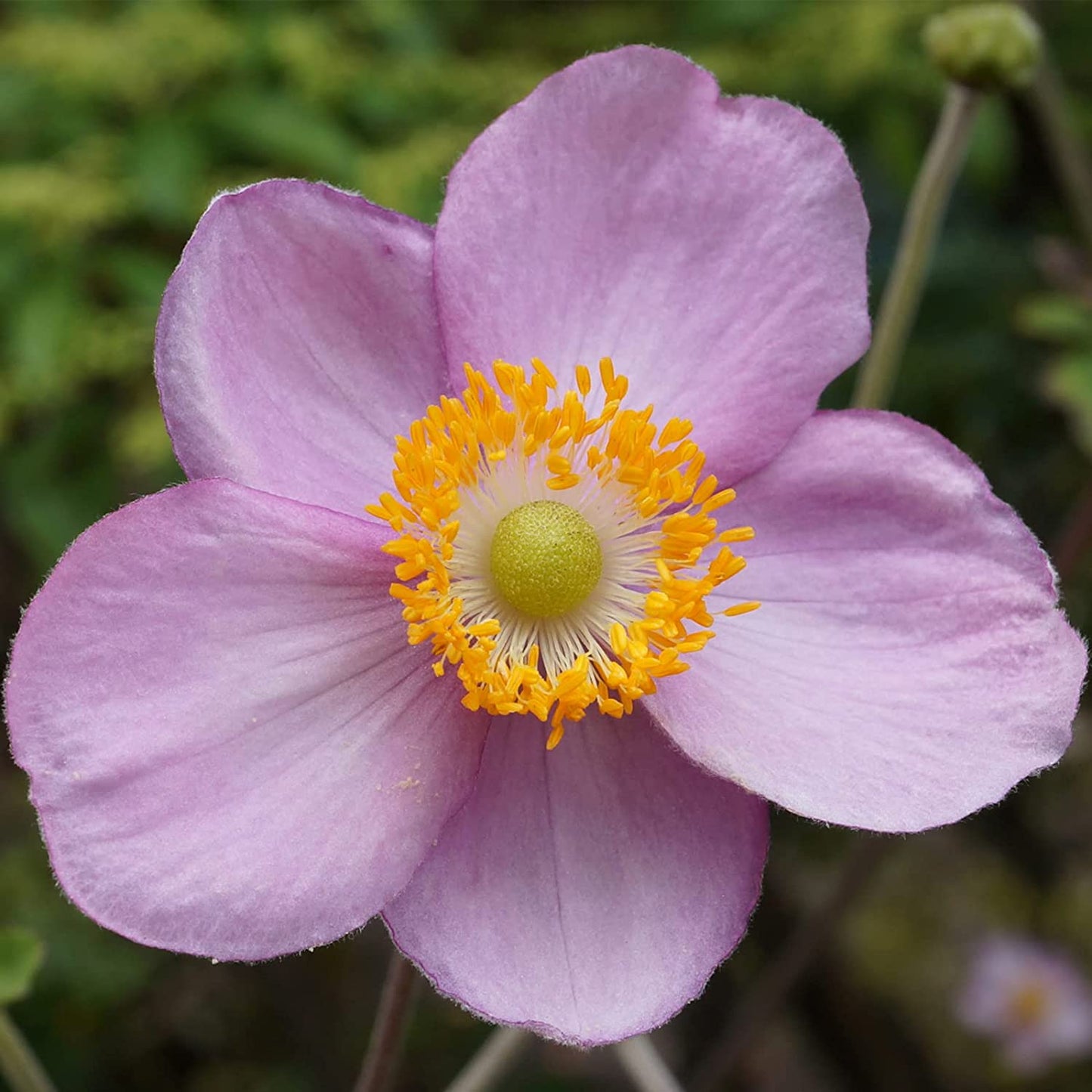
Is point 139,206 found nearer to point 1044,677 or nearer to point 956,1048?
point 1044,677

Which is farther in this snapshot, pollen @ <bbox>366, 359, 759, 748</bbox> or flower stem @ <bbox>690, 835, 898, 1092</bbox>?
flower stem @ <bbox>690, 835, 898, 1092</bbox>

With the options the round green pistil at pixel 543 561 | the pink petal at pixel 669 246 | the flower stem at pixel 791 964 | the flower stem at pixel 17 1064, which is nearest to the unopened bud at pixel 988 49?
the pink petal at pixel 669 246

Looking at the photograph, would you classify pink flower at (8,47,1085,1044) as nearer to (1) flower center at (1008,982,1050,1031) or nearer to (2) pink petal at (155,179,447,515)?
(2) pink petal at (155,179,447,515)

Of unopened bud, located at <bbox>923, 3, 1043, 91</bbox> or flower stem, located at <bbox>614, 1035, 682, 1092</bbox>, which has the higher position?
unopened bud, located at <bbox>923, 3, 1043, 91</bbox>

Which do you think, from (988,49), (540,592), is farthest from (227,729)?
(988,49)

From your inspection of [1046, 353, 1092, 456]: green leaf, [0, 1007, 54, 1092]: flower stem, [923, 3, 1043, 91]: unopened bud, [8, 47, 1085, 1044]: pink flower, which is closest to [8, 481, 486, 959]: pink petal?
[8, 47, 1085, 1044]: pink flower
